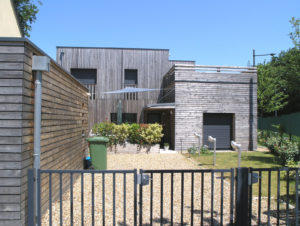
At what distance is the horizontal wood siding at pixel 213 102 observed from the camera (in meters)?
13.9

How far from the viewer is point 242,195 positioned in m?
3.61

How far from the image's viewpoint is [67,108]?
6.54m

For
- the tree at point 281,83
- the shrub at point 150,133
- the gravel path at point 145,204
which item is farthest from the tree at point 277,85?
the gravel path at point 145,204

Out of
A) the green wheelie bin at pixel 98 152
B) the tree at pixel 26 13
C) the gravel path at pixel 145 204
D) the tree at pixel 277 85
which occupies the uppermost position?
the tree at pixel 26 13

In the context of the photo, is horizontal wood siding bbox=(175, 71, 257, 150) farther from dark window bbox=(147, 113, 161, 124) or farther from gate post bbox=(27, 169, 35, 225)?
gate post bbox=(27, 169, 35, 225)

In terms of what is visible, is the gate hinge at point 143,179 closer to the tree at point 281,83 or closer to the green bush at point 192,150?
the green bush at point 192,150

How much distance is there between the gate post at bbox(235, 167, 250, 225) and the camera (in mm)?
3613

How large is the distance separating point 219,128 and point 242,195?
11372mm

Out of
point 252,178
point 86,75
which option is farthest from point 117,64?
point 252,178

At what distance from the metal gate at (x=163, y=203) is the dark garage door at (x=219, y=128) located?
7.46 meters

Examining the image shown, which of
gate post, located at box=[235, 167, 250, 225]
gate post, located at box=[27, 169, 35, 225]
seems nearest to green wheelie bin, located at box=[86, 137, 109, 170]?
gate post, located at box=[27, 169, 35, 225]

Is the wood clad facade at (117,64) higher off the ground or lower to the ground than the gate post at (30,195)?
higher

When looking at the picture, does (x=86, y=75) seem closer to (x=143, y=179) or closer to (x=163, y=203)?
(x=163, y=203)

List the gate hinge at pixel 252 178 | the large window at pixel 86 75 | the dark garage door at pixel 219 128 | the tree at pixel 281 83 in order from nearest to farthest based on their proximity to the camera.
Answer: the gate hinge at pixel 252 178
the tree at pixel 281 83
the dark garage door at pixel 219 128
the large window at pixel 86 75
